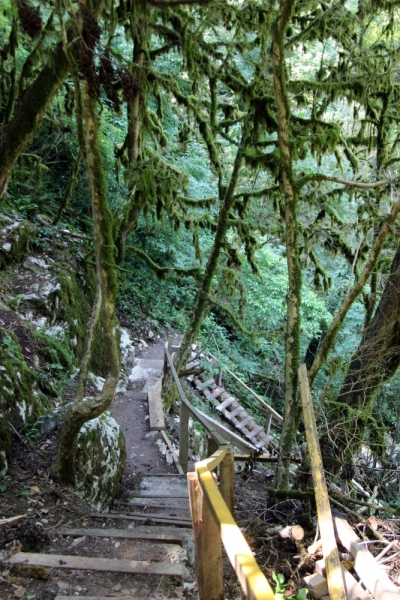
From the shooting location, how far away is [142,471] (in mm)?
7566

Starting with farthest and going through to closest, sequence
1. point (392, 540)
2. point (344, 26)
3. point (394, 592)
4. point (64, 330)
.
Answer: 1. point (64, 330)
2. point (344, 26)
3. point (392, 540)
4. point (394, 592)

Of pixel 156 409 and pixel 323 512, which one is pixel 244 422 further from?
pixel 323 512

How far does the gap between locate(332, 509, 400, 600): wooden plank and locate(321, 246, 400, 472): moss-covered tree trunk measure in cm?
151

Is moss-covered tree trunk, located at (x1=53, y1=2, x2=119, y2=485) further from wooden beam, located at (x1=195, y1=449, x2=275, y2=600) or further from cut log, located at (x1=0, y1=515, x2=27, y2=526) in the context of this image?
wooden beam, located at (x1=195, y1=449, x2=275, y2=600)

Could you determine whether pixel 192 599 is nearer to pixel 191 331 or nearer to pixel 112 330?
pixel 112 330

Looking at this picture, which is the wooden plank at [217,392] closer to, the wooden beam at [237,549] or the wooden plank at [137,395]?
the wooden plank at [137,395]

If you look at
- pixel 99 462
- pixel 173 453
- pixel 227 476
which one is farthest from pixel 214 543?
pixel 173 453

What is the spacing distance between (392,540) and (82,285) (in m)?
8.32

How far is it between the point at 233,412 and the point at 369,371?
29.8 ft

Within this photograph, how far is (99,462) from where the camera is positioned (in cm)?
554

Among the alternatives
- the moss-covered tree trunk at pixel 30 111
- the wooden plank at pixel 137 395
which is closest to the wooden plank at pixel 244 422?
the wooden plank at pixel 137 395

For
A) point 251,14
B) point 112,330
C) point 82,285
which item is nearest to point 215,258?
point 82,285

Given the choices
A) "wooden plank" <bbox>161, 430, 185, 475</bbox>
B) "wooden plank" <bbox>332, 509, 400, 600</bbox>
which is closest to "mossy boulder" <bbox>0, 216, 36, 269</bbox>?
"wooden plank" <bbox>161, 430, 185, 475</bbox>

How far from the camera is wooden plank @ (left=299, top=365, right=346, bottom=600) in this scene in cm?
296
